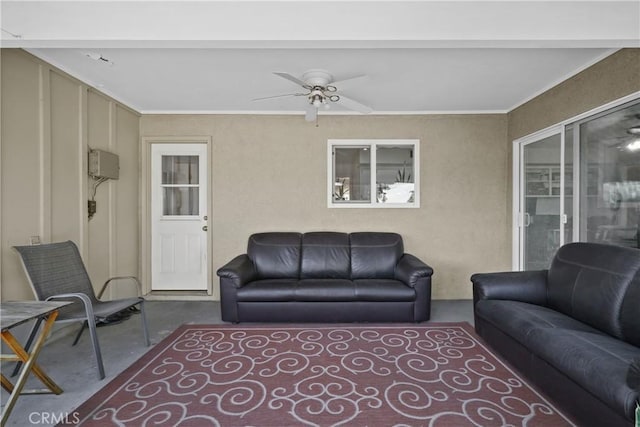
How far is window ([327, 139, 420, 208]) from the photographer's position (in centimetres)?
420

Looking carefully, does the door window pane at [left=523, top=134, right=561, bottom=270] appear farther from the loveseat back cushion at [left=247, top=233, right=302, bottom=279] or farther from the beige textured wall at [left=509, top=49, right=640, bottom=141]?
the loveseat back cushion at [left=247, top=233, right=302, bottom=279]

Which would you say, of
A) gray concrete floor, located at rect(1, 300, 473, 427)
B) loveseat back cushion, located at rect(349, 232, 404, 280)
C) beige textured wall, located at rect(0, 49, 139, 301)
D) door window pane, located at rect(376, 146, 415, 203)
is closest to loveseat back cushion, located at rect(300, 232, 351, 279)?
loveseat back cushion, located at rect(349, 232, 404, 280)

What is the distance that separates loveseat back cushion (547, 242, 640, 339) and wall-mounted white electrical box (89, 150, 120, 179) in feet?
15.3

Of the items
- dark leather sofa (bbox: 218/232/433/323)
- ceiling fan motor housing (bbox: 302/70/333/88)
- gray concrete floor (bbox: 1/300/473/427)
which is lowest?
gray concrete floor (bbox: 1/300/473/427)

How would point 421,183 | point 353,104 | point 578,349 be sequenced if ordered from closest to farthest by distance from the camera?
point 578,349, point 353,104, point 421,183

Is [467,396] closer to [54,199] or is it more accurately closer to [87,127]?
[54,199]

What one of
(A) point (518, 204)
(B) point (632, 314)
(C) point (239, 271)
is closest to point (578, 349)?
(B) point (632, 314)

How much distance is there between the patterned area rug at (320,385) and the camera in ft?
5.79

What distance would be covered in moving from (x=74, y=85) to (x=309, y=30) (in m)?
2.70

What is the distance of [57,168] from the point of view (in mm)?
2902

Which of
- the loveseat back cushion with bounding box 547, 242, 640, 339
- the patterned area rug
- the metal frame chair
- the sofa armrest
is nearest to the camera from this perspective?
the patterned area rug

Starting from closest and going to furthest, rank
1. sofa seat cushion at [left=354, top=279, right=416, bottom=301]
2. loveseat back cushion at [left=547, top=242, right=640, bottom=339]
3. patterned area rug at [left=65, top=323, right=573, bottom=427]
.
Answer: patterned area rug at [left=65, top=323, right=573, bottom=427] → loveseat back cushion at [left=547, top=242, right=640, bottom=339] → sofa seat cushion at [left=354, top=279, right=416, bottom=301]

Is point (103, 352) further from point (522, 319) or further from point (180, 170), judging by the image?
point (522, 319)

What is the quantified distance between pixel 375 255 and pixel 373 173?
1.18m
